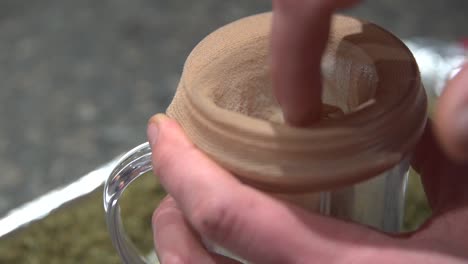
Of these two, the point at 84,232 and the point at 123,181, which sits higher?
the point at 123,181

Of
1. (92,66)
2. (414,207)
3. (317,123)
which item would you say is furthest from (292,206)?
(92,66)

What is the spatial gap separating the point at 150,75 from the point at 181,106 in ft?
2.10

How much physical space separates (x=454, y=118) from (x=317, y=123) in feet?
0.17

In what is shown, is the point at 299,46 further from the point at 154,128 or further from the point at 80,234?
the point at 80,234

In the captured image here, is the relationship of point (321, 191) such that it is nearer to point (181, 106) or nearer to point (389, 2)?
point (181, 106)

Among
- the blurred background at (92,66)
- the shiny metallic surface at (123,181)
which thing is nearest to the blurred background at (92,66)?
the blurred background at (92,66)

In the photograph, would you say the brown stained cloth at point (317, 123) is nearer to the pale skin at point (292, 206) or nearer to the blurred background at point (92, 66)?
the pale skin at point (292, 206)

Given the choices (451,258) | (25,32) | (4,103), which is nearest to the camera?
(451,258)

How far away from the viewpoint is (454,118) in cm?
20

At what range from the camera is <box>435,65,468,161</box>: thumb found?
0.20 m

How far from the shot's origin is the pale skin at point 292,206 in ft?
0.65

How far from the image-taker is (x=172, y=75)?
2.95ft

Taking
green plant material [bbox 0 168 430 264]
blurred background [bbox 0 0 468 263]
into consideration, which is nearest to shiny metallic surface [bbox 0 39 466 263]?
green plant material [bbox 0 168 430 264]

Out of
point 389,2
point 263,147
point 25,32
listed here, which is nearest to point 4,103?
point 25,32
